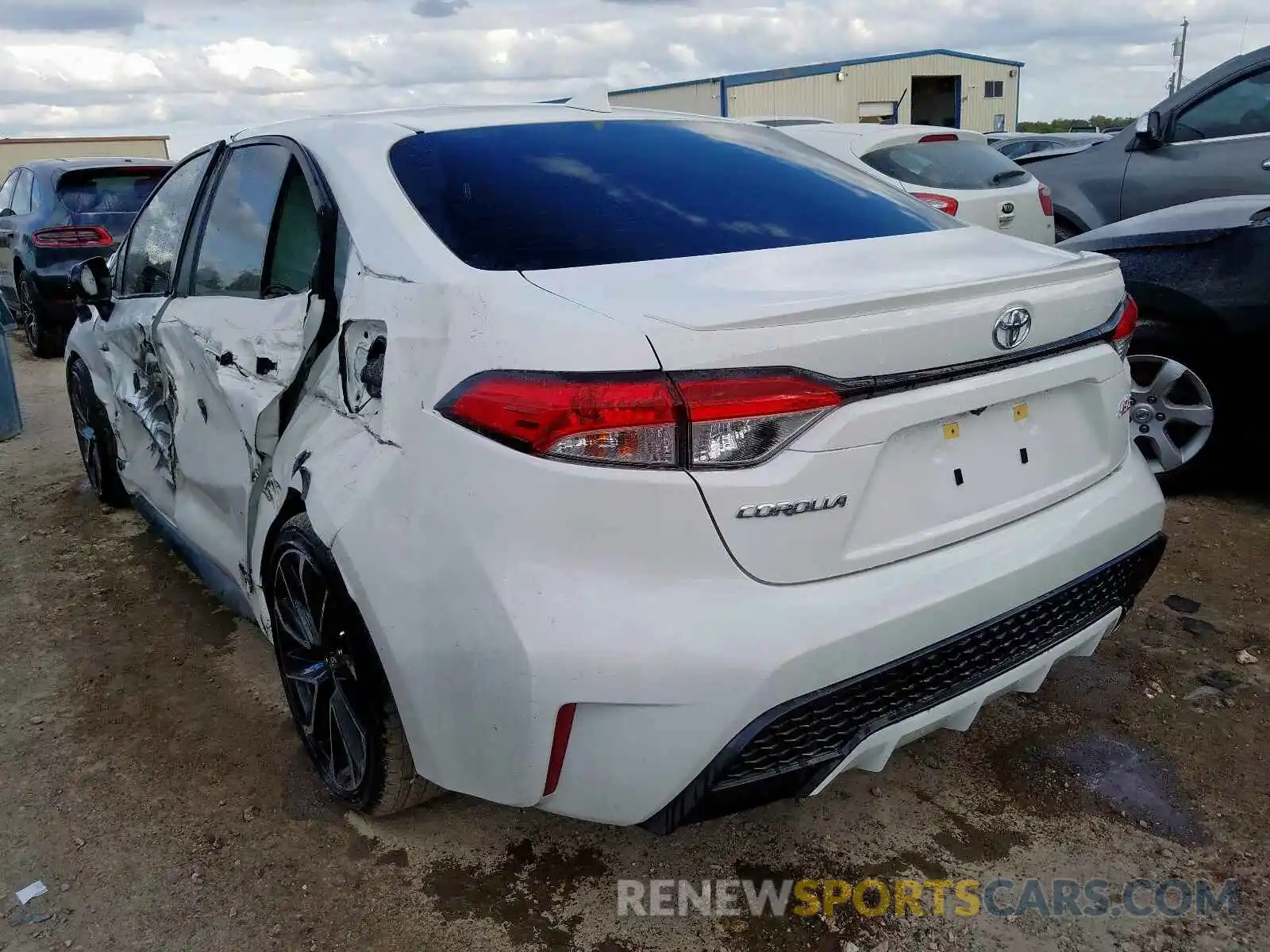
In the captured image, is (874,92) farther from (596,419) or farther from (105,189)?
(596,419)

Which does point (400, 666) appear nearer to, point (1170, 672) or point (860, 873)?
point (860, 873)

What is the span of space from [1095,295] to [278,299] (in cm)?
184

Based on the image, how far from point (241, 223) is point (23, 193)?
7.82 metres

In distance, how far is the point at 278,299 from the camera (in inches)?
99.9

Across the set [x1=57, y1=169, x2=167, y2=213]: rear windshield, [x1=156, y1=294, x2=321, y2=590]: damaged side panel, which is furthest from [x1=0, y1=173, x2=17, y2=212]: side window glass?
[x1=156, y1=294, x2=321, y2=590]: damaged side panel

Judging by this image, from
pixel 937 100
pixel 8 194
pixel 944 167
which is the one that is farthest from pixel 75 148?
pixel 937 100

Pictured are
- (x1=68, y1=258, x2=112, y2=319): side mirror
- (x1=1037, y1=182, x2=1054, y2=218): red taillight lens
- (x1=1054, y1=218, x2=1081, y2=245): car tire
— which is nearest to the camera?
(x1=68, y1=258, x2=112, y2=319): side mirror

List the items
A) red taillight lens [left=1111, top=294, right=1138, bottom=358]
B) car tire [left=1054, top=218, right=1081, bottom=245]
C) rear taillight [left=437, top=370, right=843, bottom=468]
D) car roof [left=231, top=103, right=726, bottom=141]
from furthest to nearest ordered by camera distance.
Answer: car tire [left=1054, top=218, right=1081, bottom=245]
car roof [left=231, top=103, right=726, bottom=141]
red taillight lens [left=1111, top=294, right=1138, bottom=358]
rear taillight [left=437, top=370, right=843, bottom=468]

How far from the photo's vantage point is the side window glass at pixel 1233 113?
238 inches

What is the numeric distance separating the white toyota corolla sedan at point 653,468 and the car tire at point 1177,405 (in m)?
1.81

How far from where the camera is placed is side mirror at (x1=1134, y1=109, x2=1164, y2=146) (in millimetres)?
6312

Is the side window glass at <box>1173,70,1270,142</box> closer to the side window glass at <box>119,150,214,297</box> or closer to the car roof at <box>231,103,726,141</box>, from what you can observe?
the car roof at <box>231,103,726,141</box>

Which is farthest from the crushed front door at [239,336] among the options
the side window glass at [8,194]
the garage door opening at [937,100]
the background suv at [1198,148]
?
the garage door opening at [937,100]

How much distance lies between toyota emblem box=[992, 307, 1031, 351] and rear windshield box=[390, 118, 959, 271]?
0.46 metres
